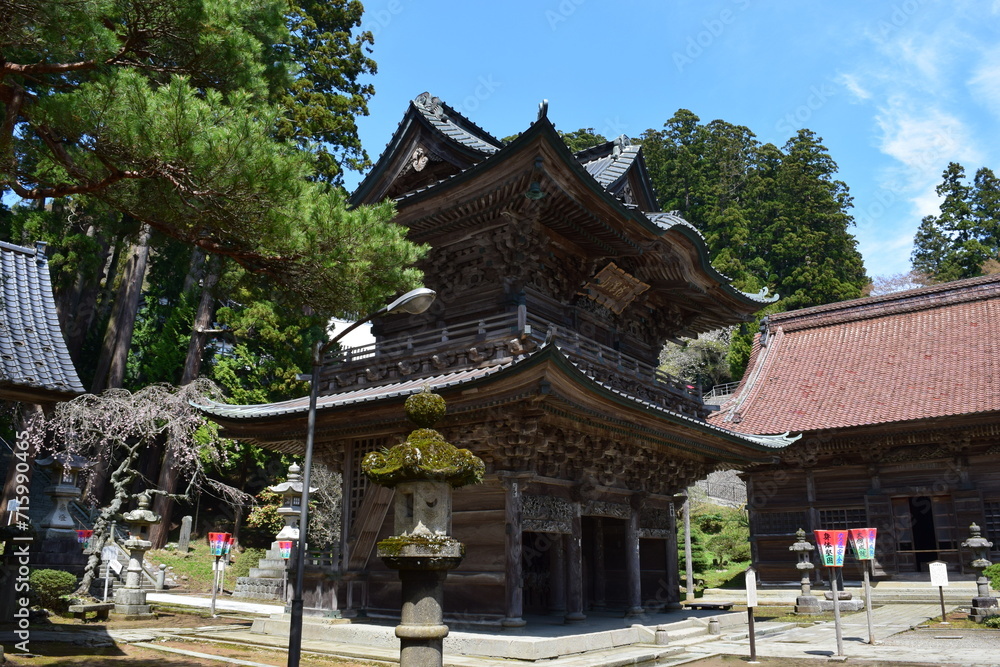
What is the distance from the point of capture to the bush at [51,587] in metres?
15.2

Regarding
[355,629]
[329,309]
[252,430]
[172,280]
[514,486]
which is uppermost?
[172,280]

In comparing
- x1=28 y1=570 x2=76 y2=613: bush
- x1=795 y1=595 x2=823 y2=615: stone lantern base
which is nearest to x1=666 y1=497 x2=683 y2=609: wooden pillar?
x1=795 y1=595 x2=823 y2=615: stone lantern base

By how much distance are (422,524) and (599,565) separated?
11164 millimetres

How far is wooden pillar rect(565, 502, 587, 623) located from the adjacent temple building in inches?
1.4

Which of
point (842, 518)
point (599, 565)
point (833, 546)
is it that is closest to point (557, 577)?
point (599, 565)

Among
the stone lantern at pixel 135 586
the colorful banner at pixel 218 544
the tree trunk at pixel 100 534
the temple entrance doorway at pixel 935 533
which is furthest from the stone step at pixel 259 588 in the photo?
the temple entrance doorway at pixel 935 533

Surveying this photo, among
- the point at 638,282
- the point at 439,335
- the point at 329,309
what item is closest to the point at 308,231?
the point at 329,309

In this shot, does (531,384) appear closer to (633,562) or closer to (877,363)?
(633,562)

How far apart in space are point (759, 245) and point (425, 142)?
44.0 meters

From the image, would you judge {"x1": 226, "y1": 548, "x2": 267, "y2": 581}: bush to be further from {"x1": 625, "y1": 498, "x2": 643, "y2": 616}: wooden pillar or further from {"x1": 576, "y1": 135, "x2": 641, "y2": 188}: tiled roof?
{"x1": 576, "y1": 135, "x2": 641, "y2": 188}: tiled roof

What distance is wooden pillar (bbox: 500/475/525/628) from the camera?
11938 millimetres

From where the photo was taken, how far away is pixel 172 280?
33.4 m

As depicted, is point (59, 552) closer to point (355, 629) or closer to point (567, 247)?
point (355, 629)

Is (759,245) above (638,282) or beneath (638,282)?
above
